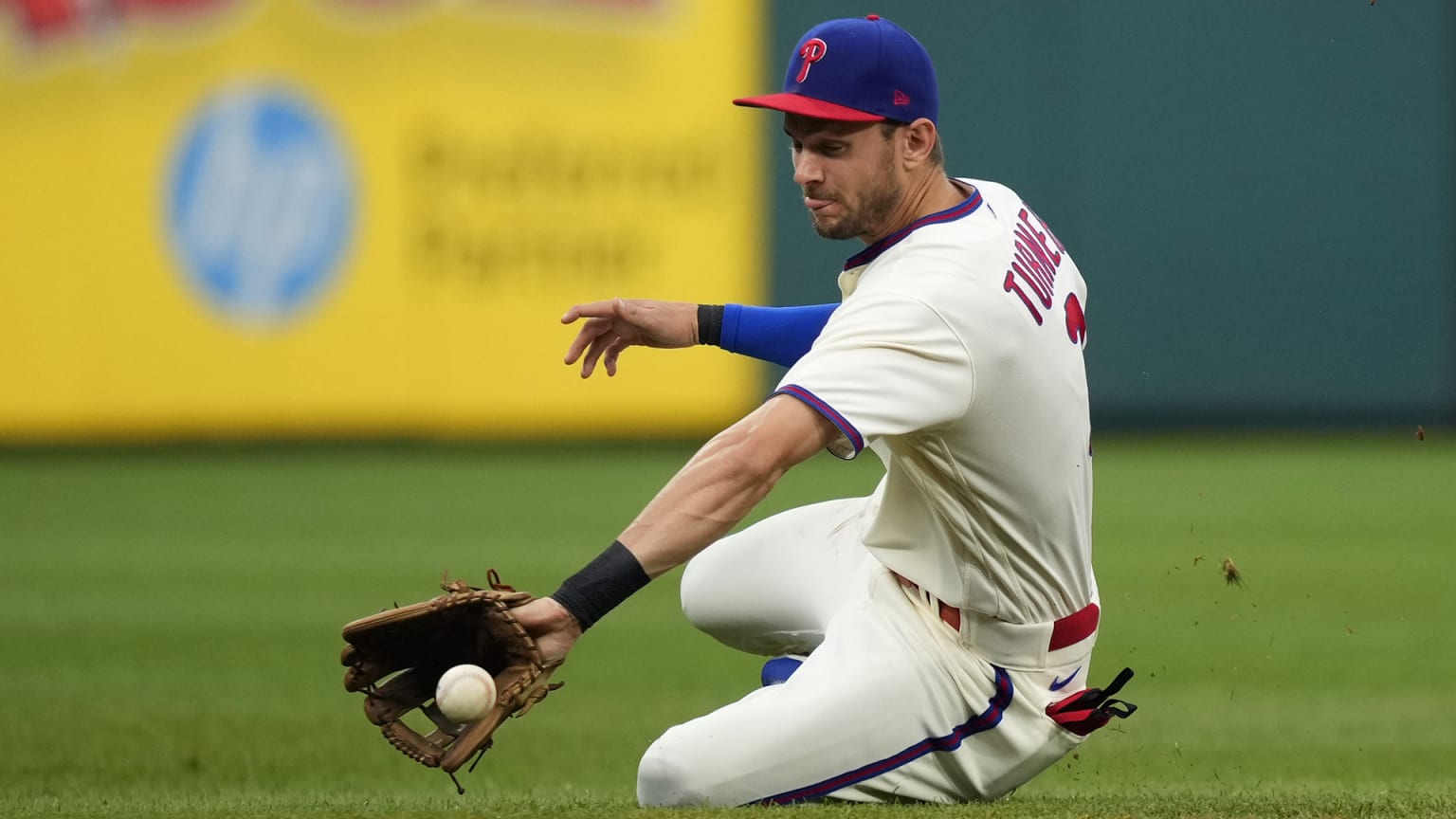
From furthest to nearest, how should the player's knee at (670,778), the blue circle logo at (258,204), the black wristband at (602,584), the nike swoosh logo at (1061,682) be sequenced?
the blue circle logo at (258,204) → the nike swoosh logo at (1061,682) → the player's knee at (670,778) → the black wristband at (602,584)

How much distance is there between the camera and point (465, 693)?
3.31 metres

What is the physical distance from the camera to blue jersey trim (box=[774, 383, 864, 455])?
3406 mm

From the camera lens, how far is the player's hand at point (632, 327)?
4562 millimetres

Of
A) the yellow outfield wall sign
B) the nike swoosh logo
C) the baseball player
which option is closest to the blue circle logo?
the yellow outfield wall sign

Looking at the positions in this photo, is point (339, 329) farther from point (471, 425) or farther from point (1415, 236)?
point (1415, 236)

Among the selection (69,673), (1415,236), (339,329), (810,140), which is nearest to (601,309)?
(810,140)

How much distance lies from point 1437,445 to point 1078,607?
10999 mm

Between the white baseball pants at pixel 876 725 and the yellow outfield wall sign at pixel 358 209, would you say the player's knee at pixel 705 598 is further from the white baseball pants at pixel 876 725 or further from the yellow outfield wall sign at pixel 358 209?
the yellow outfield wall sign at pixel 358 209

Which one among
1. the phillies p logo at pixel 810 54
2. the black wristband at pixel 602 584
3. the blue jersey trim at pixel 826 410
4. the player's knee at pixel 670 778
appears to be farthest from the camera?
the phillies p logo at pixel 810 54

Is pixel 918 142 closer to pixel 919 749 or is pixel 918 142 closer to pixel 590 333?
pixel 590 333

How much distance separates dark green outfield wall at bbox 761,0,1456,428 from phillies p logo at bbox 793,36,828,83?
10.2 m

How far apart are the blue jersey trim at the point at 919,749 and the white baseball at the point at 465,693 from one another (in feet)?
2.14

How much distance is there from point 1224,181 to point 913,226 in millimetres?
10887

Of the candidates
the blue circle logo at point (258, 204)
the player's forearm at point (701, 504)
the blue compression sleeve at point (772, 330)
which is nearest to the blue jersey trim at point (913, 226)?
the player's forearm at point (701, 504)
